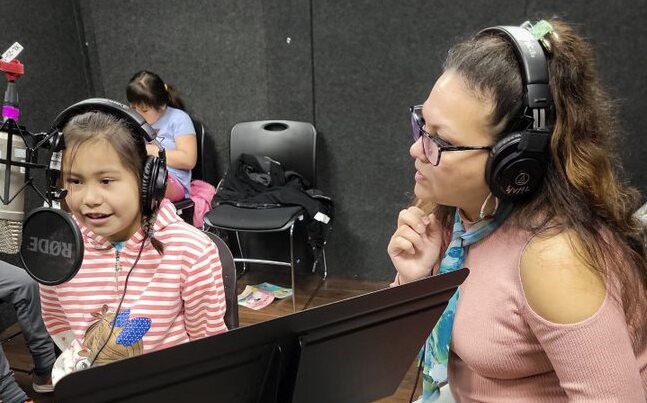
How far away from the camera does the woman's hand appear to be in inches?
40.5

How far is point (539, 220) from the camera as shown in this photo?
82 centimetres

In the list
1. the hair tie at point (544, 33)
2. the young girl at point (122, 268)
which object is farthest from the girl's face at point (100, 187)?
the hair tie at point (544, 33)

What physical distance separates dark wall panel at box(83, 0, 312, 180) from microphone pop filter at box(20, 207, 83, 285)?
7.04ft

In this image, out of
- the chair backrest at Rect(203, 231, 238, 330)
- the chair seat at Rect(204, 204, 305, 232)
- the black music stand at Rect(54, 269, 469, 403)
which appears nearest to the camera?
the black music stand at Rect(54, 269, 469, 403)

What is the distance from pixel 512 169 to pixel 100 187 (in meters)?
0.76

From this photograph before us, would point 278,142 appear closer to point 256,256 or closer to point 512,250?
point 256,256

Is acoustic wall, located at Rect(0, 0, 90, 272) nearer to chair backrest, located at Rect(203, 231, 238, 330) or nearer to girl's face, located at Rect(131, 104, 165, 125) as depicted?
girl's face, located at Rect(131, 104, 165, 125)

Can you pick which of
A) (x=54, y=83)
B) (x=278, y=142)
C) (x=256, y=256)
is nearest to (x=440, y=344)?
(x=278, y=142)

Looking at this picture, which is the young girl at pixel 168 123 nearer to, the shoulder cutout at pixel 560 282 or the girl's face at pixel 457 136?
the girl's face at pixel 457 136

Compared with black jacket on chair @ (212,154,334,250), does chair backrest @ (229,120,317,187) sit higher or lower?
higher

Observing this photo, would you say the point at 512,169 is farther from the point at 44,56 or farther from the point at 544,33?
the point at 44,56

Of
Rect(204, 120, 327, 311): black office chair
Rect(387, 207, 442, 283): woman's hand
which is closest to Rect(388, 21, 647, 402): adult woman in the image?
Rect(387, 207, 442, 283): woman's hand

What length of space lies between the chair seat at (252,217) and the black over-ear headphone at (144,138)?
1248 millimetres

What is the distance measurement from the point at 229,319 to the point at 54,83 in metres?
2.18
